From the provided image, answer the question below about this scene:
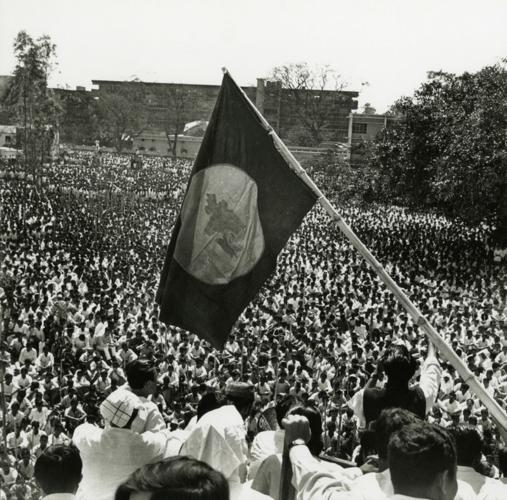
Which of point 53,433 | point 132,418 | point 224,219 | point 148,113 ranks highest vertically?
point 148,113

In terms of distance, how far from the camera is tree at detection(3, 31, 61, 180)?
95.3 feet

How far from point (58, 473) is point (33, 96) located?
98.5 ft

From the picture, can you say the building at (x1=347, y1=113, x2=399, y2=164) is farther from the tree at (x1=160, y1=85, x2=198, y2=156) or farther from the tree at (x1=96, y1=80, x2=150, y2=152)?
the tree at (x1=96, y1=80, x2=150, y2=152)

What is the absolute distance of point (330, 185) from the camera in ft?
118

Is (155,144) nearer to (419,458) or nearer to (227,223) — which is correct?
(227,223)

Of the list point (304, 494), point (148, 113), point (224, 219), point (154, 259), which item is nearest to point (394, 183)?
point (154, 259)

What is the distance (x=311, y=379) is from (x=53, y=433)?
3.64 metres

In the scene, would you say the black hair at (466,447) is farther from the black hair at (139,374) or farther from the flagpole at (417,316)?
the black hair at (139,374)

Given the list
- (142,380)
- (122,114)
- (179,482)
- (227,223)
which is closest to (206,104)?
(122,114)

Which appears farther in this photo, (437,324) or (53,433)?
(437,324)

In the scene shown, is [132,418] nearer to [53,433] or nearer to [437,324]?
[53,433]

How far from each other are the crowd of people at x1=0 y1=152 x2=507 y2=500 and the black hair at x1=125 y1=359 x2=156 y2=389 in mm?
117

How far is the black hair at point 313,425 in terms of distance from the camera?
7.98 ft

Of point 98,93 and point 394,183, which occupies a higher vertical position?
point 98,93
